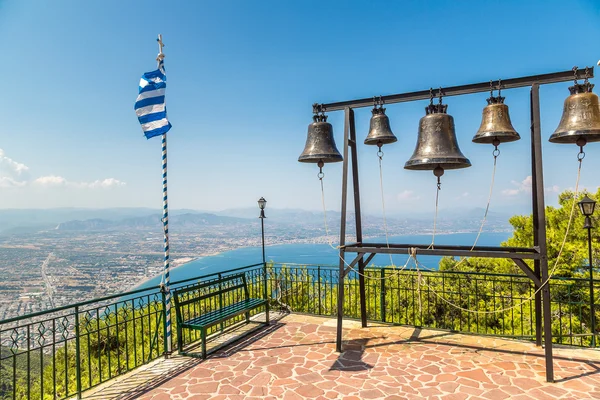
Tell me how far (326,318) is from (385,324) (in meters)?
1.20

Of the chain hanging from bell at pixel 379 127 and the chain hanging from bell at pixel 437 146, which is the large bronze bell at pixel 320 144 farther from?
the chain hanging from bell at pixel 437 146

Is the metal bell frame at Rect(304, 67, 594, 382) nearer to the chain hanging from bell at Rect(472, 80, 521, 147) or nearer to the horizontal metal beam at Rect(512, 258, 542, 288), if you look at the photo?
the horizontal metal beam at Rect(512, 258, 542, 288)

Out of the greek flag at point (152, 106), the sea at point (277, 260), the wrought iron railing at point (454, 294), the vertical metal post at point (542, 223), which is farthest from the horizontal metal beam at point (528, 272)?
the sea at point (277, 260)

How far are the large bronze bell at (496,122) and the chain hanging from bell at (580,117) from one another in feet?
1.58

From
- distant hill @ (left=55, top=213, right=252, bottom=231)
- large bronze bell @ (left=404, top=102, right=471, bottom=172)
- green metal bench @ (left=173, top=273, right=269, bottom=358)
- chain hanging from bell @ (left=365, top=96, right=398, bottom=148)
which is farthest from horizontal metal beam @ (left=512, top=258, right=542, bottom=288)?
distant hill @ (left=55, top=213, right=252, bottom=231)

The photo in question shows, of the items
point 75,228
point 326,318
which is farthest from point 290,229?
point 326,318

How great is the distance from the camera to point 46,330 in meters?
3.91

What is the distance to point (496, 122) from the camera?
4.49 m

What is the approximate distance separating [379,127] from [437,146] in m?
1.24

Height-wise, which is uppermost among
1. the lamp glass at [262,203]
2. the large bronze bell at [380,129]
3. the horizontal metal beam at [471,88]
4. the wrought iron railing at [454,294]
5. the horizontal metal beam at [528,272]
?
the horizontal metal beam at [471,88]

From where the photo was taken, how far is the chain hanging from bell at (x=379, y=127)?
5328 mm

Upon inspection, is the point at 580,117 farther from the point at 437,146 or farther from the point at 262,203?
the point at 262,203

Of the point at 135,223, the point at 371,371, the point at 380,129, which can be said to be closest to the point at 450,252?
the point at 371,371

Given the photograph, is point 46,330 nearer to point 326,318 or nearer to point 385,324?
point 326,318
